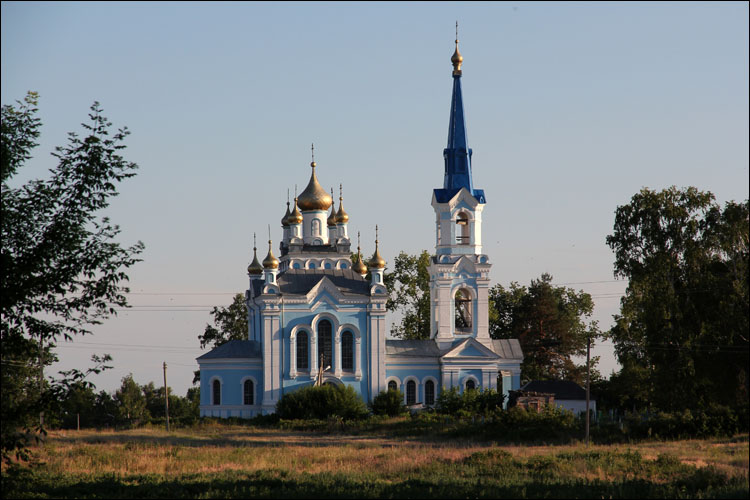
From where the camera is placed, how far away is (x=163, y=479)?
88.7ft

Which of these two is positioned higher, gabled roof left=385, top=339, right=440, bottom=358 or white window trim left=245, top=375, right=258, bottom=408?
gabled roof left=385, top=339, right=440, bottom=358

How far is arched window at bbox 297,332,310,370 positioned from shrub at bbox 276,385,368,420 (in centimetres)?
317

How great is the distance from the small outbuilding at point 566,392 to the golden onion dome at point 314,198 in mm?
14119

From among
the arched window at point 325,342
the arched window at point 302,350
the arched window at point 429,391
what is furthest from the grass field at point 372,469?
the arched window at point 429,391

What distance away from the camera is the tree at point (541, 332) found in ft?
233

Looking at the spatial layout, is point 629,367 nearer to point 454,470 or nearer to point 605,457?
point 605,457

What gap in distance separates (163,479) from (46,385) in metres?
7.14

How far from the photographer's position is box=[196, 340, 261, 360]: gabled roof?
52.4 meters

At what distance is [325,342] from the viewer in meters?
53.2

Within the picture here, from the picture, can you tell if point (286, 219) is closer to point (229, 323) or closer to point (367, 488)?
point (229, 323)

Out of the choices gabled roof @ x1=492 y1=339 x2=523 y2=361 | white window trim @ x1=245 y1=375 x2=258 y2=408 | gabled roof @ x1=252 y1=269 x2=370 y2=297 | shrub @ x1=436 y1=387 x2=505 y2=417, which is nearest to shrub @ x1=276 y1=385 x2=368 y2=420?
white window trim @ x1=245 y1=375 x2=258 y2=408

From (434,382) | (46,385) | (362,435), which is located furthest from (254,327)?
(46,385)

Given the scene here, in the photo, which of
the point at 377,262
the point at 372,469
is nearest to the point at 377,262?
the point at 377,262

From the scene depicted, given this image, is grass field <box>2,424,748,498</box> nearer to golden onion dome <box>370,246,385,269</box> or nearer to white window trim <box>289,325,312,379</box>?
white window trim <box>289,325,312,379</box>
